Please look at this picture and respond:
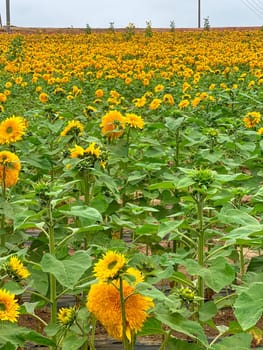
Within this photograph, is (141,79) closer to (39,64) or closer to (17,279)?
(39,64)

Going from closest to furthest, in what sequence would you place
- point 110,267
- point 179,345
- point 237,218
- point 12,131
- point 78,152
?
point 110,267
point 179,345
point 237,218
point 78,152
point 12,131

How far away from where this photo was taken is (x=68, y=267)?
190 centimetres

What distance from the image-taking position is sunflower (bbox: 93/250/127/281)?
1523 mm

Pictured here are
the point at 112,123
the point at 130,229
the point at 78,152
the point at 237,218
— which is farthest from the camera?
the point at 112,123

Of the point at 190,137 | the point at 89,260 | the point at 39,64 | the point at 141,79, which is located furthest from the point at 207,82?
the point at 89,260

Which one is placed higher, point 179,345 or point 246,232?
point 246,232

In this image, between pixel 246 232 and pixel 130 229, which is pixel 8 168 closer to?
pixel 130 229

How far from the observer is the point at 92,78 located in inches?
424

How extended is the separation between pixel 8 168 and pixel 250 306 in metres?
1.38

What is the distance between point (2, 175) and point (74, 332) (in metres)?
0.73

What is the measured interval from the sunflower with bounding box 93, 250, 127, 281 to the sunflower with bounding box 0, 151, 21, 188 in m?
1.07

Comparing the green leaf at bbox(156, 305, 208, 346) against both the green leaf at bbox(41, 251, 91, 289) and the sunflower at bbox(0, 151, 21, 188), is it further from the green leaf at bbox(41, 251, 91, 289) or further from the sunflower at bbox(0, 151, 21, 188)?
the sunflower at bbox(0, 151, 21, 188)

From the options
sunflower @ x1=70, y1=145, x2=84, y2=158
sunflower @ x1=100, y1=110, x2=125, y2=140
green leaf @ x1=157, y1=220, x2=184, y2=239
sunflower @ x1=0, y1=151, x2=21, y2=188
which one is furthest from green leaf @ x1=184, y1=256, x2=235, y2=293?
sunflower @ x1=100, y1=110, x2=125, y2=140

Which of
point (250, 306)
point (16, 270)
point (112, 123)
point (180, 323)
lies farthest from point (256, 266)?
point (112, 123)
